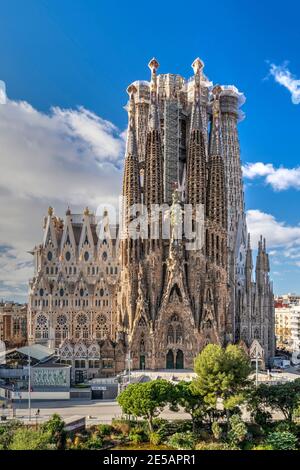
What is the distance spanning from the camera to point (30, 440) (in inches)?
928

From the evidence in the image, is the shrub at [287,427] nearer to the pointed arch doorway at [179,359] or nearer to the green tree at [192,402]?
the green tree at [192,402]

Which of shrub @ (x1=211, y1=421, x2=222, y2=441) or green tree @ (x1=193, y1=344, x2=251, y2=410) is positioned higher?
green tree @ (x1=193, y1=344, x2=251, y2=410)

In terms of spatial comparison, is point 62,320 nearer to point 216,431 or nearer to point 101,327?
point 101,327

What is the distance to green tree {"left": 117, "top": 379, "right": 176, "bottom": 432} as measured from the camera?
92.2 feet

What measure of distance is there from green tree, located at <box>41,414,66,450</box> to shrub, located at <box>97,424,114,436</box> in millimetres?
2337

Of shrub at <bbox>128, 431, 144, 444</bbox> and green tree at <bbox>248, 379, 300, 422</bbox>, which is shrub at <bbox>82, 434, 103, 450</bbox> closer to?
shrub at <bbox>128, 431, 144, 444</bbox>

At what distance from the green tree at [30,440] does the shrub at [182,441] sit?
5873 millimetres

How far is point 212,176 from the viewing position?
54312 millimetres

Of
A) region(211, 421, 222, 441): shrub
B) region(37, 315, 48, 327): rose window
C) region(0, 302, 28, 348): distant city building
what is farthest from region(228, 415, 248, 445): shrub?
region(0, 302, 28, 348): distant city building

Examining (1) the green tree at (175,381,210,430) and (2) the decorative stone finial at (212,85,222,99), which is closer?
A: (1) the green tree at (175,381,210,430)

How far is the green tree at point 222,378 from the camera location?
29.7m

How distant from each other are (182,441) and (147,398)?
113 inches
